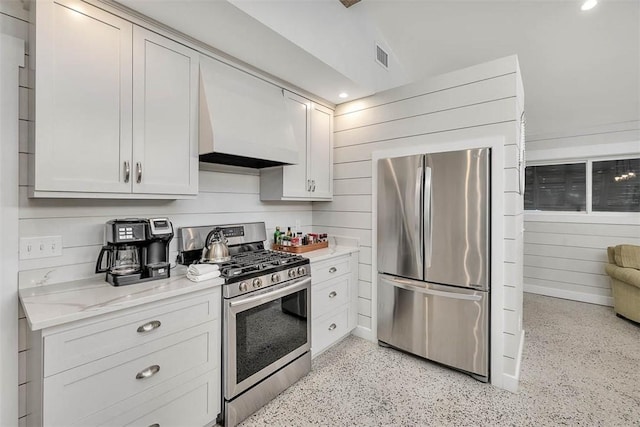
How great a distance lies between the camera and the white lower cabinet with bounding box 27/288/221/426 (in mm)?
1228

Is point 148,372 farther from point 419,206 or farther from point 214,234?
point 419,206

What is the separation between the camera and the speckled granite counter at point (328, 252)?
8.41 ft

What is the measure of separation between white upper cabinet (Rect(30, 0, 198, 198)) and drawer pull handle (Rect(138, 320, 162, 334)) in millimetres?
757

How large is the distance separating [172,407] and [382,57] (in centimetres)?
361

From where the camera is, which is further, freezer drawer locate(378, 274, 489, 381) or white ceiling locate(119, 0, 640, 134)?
freezer drawer locate(378, 274, 489, 381)

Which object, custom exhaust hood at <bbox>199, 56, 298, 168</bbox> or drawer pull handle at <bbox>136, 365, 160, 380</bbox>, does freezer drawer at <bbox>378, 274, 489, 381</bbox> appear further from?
drawer pull handle at <bbox>136, 365, 160, 380</bbox>

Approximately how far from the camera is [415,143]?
2666mm

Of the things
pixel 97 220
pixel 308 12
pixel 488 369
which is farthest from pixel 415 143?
pixel 97 220

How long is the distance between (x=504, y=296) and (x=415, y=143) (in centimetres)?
148

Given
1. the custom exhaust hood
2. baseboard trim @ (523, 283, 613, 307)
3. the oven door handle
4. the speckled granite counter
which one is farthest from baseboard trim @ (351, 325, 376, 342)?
baseboard trim @ (523, 283, 613, 307)

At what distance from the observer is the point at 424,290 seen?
2533 mm

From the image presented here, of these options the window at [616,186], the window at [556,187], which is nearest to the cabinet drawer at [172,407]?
the window at [556,187]

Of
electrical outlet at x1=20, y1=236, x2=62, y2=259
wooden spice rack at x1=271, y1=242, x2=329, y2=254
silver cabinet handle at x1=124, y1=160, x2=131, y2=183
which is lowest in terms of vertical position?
wooden spice rack at x1=271, y1=242, x2=329, y2=254

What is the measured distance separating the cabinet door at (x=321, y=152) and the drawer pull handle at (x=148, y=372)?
6.39 ft
